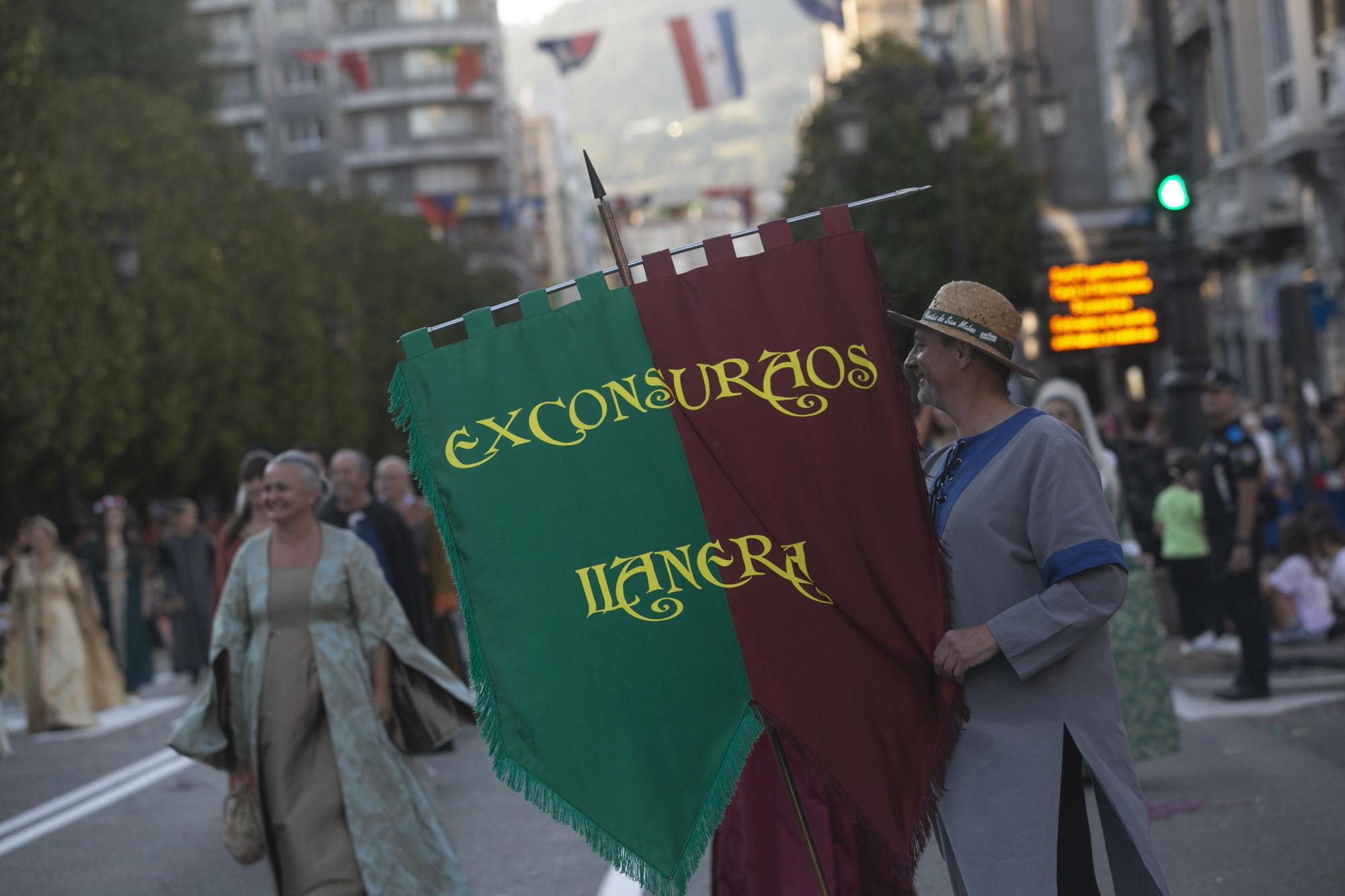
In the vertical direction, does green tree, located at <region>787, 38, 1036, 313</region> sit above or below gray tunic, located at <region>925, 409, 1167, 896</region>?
above

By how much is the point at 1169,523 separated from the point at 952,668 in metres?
10.5

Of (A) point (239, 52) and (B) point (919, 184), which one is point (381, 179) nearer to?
(A) point (239, 52)

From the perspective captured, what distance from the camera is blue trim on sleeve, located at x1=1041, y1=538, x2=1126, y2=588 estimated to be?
394cm

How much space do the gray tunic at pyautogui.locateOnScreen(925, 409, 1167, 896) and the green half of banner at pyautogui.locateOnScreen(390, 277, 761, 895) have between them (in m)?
0.53

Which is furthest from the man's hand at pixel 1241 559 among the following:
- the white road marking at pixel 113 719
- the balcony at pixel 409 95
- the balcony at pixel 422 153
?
the balcony at pixel 422 153

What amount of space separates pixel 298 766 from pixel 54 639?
11215mm

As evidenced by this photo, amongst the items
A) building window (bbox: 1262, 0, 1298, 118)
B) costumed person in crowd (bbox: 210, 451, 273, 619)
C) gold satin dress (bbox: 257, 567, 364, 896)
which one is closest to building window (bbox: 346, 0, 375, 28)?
building window (bbox: 1262, 0, 1298, 118)

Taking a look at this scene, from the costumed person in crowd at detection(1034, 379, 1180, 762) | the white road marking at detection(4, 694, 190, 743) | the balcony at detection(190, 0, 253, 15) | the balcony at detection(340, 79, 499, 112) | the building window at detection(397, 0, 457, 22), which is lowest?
the white road marking at detection(4, 694, 190, 743)

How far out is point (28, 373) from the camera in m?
25.7

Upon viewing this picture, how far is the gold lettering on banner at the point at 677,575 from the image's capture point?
406 cm

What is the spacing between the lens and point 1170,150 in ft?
46.3

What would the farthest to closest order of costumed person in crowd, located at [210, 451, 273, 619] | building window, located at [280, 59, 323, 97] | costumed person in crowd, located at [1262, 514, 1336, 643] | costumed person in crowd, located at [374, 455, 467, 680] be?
building window, located at [280, 59, 323, 97]
costumed person in crowd, located at [1262, 514, 1336, 643]
costumed person in crowd, located at [374, 455, 467, 680]
costumed person in crowd, located at [210, 451, 273, 619]

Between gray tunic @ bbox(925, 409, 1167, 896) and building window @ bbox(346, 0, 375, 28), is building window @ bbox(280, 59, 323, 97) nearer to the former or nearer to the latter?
building window @ bbox(346, 0, 375, 28)

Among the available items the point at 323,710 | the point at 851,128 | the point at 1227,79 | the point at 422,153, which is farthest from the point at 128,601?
the point at 422,153
